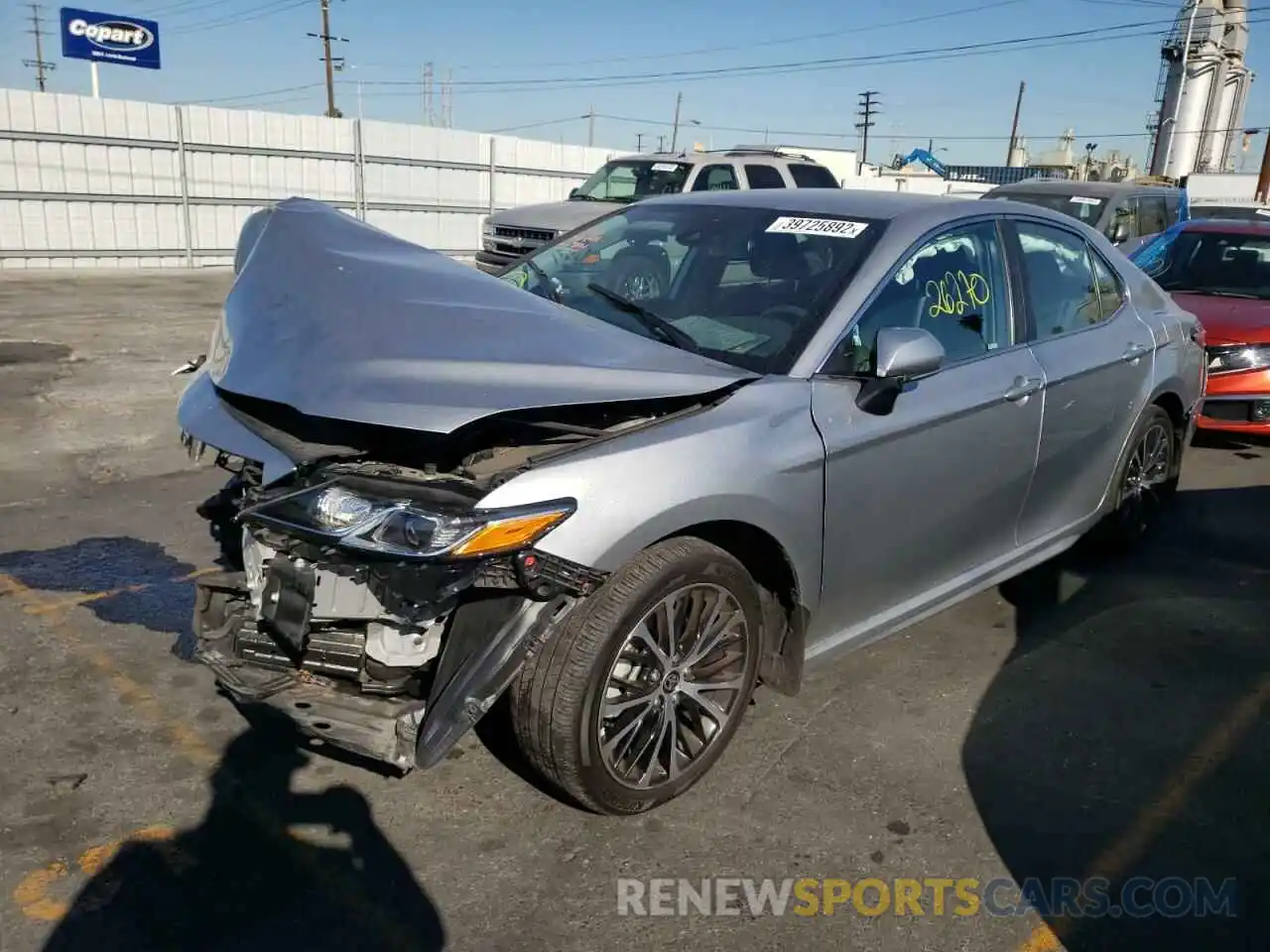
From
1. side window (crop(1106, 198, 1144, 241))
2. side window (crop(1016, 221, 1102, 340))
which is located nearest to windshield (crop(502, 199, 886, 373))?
side window (crop(1016, 221, 1102, 340))

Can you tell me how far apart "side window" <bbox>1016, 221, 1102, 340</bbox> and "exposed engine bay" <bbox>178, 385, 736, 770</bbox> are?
6.11ft

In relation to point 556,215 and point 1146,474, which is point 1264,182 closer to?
point 556,215

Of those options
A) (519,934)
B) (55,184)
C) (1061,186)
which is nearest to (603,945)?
(519,934)

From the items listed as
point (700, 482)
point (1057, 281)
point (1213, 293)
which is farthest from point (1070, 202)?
point (700, 482)

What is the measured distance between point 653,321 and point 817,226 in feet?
2.36

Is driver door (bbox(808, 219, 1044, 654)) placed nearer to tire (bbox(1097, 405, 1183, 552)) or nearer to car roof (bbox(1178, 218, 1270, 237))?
tire (bbox(1097, 405, 1183, 552))

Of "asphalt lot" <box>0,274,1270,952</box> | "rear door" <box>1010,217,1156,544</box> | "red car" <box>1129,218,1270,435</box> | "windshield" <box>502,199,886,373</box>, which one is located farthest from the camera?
"red car" <box>1129,218,1270,435</box>

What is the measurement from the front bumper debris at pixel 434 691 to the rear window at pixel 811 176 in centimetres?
1129

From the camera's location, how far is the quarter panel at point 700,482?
260 centimetres

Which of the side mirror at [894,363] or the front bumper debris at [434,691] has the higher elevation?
the side mirror at [894,363]

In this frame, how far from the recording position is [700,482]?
9.20ft

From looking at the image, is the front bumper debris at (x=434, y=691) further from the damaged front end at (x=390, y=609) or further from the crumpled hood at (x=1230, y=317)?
the crumpled hood at (x=1230, y=317)

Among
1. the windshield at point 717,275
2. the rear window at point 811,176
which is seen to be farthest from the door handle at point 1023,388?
the rear window at point 811,176

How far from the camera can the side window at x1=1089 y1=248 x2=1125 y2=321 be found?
4648 millimetres
